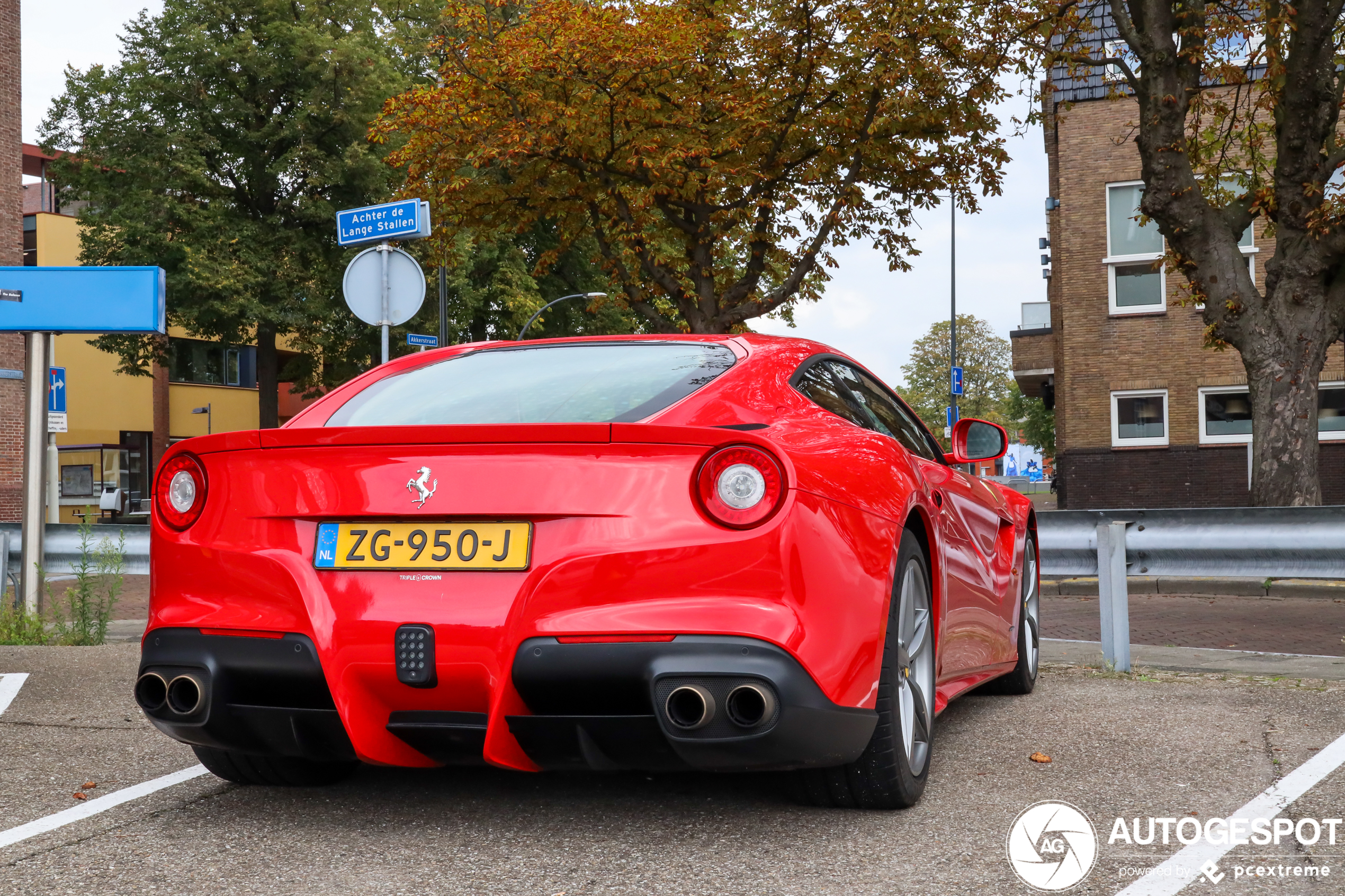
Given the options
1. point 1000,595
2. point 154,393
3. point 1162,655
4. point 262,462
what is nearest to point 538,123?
point 1162,655

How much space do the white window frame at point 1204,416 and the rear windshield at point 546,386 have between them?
75.6ft

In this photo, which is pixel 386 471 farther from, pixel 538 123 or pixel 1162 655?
pixel 538 123

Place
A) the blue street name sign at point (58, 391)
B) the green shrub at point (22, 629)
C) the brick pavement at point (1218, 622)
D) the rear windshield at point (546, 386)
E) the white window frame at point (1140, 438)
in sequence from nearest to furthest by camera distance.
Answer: the rear windshield at point (546, 386), the green shrub at point (22, 629), the brick pavement at point (1218, 622), the blue street name sign at point (58, 391), the white window frame at point (1140, 438)

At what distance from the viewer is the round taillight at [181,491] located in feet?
11.3

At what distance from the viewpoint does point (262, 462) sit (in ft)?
11.1

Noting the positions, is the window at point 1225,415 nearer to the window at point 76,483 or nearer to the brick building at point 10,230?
the brick building at point 10,230

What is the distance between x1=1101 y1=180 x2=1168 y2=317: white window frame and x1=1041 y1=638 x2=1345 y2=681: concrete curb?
18996mm

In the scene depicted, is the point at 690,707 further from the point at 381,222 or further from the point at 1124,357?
the point at 1124,357

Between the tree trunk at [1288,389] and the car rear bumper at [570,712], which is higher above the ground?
the tree trunk at [1288,389]

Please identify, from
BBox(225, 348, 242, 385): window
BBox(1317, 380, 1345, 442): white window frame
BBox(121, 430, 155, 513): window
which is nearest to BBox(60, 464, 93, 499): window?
BBox(121, 430, 155, 513): window

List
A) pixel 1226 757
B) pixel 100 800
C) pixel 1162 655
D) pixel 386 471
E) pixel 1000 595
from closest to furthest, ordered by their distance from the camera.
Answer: pixel 386 471
pixel 100 800
pixel 1226 757
pixel 1000 595
pixel 1162 655

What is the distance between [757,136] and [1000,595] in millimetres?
13936

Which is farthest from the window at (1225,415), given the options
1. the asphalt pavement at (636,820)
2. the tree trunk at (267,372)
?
the asphalt pavement at (636,820)

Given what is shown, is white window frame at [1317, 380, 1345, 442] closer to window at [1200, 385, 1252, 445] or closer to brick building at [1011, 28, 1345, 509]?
brick building at [1011, 28, 1345, 509]
